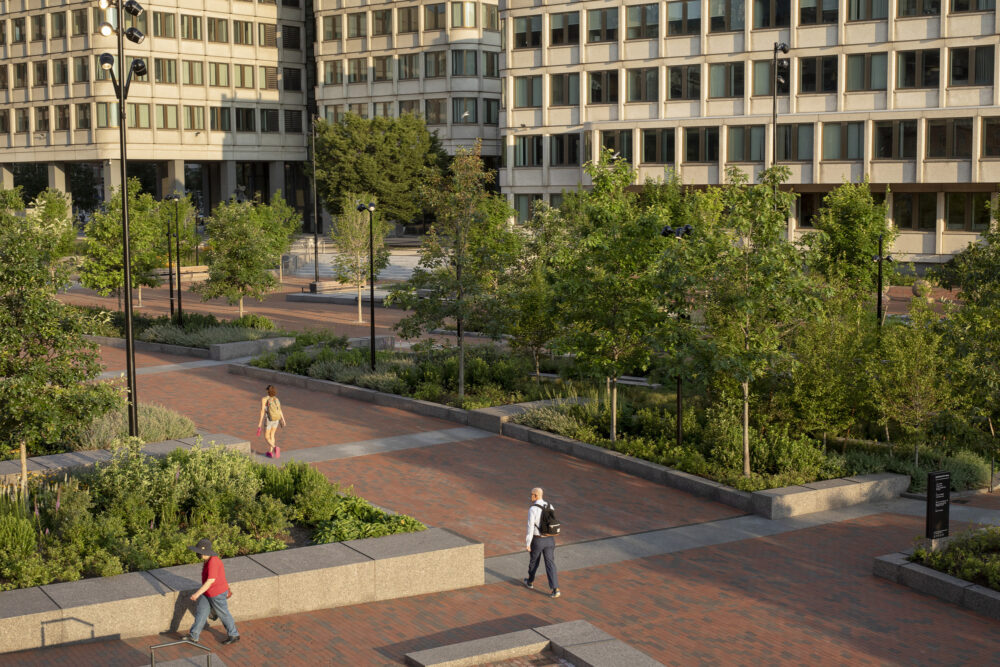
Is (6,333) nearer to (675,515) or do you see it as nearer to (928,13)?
(675,515)

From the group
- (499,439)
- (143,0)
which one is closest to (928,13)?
(499,439)

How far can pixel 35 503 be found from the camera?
48.4ft

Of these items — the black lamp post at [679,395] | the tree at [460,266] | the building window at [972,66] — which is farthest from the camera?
the building window at [972,66]

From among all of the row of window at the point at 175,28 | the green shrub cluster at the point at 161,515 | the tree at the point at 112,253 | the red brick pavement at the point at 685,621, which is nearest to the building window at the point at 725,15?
the tree at the point at 112,253

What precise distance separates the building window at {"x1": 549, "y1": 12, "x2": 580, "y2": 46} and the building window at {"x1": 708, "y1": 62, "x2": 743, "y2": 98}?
8626 mm

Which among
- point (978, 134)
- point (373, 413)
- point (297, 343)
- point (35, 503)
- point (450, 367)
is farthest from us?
point (978, 134)

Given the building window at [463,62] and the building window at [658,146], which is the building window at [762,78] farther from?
A: the building window at [463,62]

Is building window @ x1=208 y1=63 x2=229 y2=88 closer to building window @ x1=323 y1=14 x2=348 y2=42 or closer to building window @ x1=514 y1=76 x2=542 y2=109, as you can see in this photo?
building window @ x1=323 y1=14 x2=348 y2=42

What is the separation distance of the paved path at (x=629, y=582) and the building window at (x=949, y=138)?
36741 millimetres

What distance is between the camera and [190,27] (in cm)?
8362

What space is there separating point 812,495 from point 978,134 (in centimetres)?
3808

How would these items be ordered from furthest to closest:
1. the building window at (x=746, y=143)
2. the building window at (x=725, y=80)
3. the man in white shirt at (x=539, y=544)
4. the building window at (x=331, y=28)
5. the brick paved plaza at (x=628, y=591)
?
the building window at (x=331, y=28) < the building window at (x=725, y=80) < the building window at (x=746, y=143) < the man in white shirt at (x=539, y=544) < the brick paved plaza at (x=628, y=591)

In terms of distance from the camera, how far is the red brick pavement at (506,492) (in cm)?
1720

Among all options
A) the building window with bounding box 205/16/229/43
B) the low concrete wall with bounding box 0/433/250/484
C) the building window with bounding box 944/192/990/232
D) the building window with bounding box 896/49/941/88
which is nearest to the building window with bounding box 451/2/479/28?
the building window with bounding box 205/16/229/43
